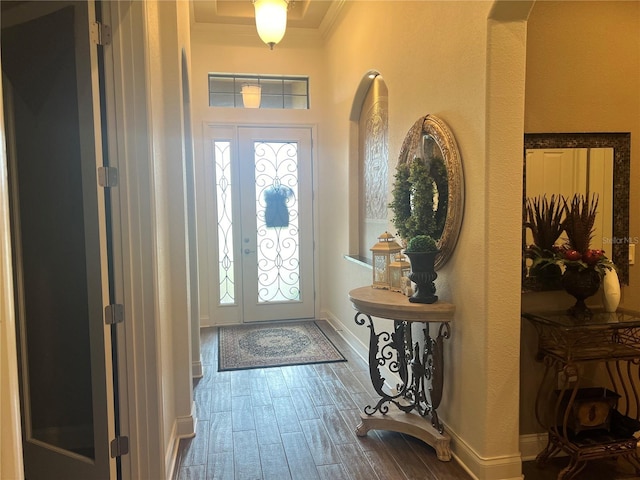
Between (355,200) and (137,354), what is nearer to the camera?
(137,354)

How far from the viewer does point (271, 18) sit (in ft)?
12.2

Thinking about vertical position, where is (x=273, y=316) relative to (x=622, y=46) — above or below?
below

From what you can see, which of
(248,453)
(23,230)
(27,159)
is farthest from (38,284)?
(248,453)

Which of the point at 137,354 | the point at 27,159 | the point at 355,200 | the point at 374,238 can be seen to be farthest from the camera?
the point at 355,200

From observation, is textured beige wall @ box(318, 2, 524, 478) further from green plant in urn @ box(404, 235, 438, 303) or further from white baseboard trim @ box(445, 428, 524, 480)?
green plant in urn @ box(404, 235, 438, 303)

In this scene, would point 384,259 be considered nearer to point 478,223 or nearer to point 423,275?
point 423,275

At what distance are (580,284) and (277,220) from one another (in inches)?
149

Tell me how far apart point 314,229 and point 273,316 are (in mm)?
1168

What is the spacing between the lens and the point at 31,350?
100.0 inches

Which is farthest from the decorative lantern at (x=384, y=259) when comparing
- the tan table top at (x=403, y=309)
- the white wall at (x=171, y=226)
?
the white wall at (x=171, y=226)

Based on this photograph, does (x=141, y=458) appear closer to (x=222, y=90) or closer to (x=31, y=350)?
(x=31, y=350)

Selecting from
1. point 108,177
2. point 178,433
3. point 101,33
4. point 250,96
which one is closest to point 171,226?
point 108,177

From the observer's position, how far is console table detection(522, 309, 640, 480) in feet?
7.70

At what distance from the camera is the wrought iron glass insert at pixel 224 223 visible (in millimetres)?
5543
